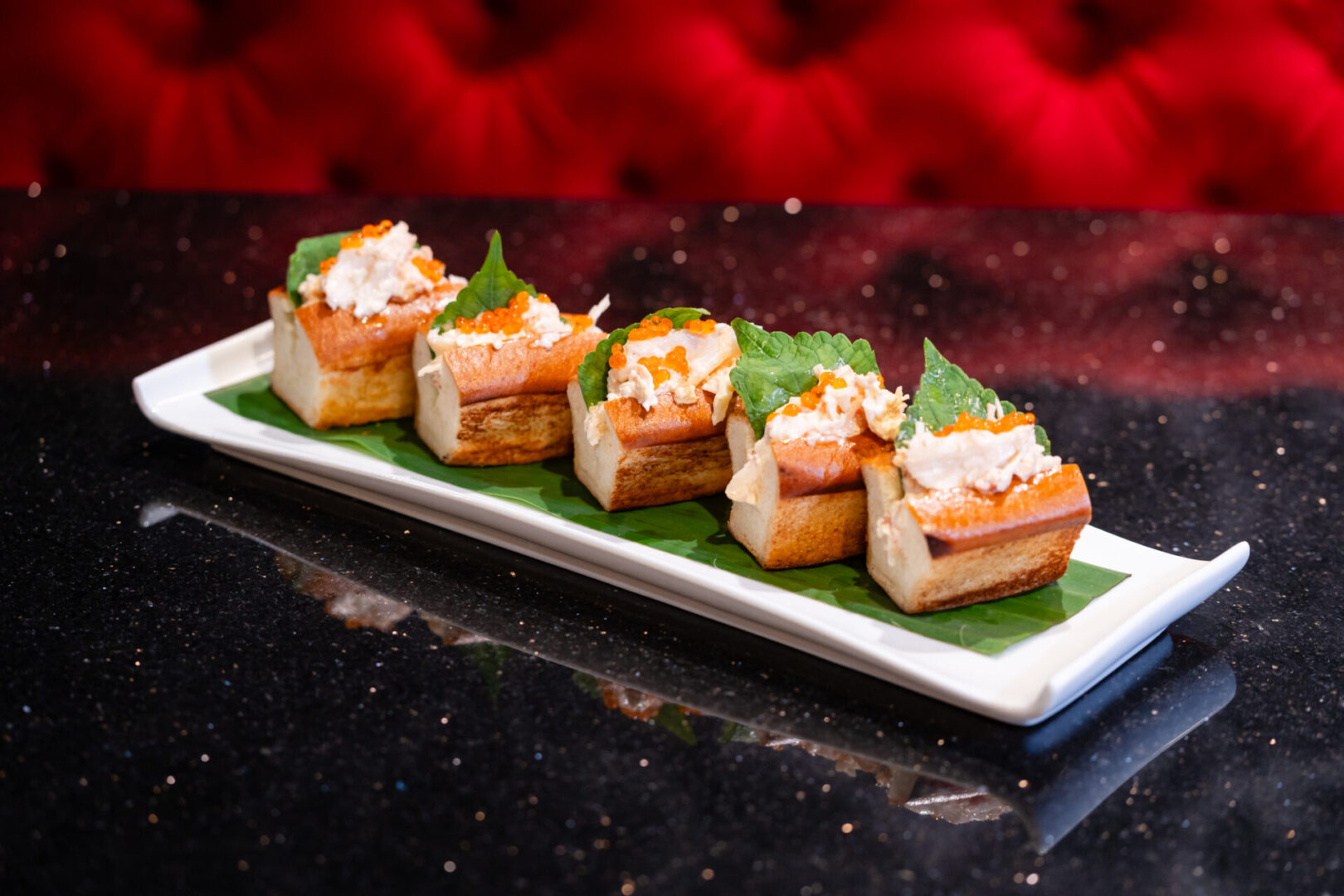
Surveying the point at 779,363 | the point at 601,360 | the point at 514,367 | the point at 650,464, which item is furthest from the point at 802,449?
the point at 514,367

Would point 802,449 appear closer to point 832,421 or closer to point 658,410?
point 832,421

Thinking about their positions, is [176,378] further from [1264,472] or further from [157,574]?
[1264,472]

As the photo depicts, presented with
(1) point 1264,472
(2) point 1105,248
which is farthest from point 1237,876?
(2) point 1105,248

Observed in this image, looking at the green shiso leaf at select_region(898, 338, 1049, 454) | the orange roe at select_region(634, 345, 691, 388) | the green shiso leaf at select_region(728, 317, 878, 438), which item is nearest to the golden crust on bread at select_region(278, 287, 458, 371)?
the orange roe at select_region(634, 345, 691, 388)

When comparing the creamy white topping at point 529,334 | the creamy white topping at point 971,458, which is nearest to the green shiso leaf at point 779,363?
the creamy white topping at point 971,458

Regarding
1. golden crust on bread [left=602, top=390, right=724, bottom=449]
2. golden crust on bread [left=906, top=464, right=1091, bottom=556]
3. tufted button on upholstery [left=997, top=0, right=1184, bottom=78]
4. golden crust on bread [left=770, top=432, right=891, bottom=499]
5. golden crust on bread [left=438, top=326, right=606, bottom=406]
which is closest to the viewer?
golden crust on bread [left=906, top=464, right=1091, bottom=556]

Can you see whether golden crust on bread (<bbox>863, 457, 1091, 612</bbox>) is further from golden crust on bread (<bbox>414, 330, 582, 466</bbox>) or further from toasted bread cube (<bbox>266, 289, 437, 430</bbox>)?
toasted bread cube (<bbox>266, 289, 437, 430</bbox>)
